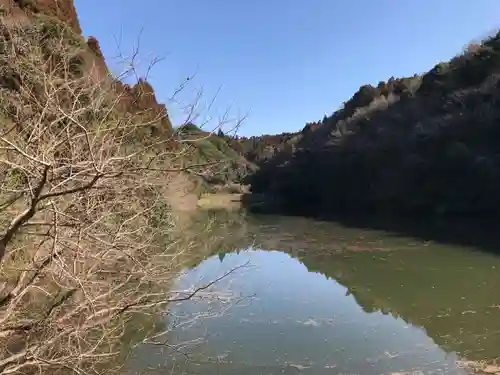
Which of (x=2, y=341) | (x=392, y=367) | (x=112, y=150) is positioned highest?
(x=112, y=150)

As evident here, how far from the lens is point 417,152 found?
30.9 metres

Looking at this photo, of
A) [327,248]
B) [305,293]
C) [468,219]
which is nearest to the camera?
Result: [305,293]

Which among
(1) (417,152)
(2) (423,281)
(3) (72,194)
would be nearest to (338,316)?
(2) (423,281)

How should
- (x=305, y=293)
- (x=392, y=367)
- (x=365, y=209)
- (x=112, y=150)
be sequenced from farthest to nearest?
(x=365, y=209)
(x=305, y=293)
(x=392, y=367)
(x=112, y=150)

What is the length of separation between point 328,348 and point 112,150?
5.55m

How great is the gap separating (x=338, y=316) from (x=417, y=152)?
23.2m

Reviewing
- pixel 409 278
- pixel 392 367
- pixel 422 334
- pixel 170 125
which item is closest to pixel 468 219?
pixel 409 278

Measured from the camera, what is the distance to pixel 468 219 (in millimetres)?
26125

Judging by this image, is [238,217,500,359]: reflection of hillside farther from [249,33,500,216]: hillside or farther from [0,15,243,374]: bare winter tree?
[249,33,500,216]: hillside

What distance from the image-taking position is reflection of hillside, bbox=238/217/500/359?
27.8 feet

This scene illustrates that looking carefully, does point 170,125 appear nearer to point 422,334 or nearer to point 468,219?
point 422,334

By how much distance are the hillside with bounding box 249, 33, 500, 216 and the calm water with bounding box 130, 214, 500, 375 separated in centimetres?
1167

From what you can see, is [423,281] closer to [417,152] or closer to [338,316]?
[338,316]

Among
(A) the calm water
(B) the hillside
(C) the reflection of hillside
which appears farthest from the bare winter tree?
(B) the hillside
